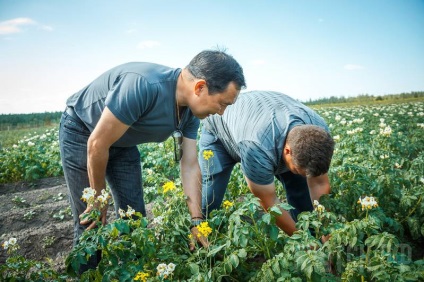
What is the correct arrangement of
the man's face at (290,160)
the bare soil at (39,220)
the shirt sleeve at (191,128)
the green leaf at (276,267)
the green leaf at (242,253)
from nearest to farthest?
1. the green leaf at (276,267)
2. the green leaf at (242,253)
3. the man's face at (290,160)
4. the shirt sleeve at (191,128)
5. the bare soil at (39,220)

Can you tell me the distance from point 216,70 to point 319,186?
1.30 m

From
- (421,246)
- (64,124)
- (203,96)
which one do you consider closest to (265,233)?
(203,96)

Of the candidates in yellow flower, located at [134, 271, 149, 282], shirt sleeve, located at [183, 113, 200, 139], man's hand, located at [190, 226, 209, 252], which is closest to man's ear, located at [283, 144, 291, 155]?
shirt sleeve, located at [183, 113, 200, 139]

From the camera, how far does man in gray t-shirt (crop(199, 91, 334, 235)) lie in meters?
2.04

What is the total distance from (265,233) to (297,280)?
37 cm

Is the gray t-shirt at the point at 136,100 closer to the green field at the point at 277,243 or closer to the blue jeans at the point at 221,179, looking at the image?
the green field at the point at 277,243

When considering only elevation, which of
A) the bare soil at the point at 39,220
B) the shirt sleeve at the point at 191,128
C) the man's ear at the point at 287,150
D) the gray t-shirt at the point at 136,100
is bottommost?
the bare soil at the point at 39,220

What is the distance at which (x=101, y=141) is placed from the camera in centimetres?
190

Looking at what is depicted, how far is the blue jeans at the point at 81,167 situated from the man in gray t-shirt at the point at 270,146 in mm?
606

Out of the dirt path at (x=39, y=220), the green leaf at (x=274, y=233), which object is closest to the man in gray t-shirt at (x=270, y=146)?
the green leaf at (x=274, y=233)

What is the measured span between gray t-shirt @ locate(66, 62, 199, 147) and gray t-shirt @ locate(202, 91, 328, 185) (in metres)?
0.40

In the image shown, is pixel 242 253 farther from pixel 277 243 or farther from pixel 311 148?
pixel 311 148

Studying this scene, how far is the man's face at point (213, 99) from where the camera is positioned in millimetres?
1940

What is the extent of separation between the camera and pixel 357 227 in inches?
70.0
